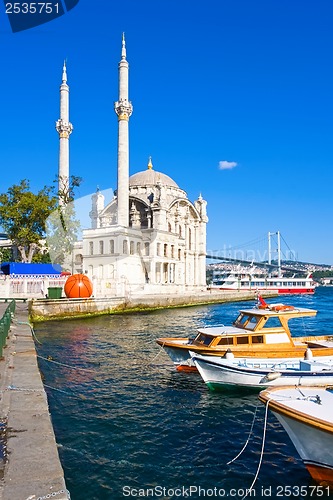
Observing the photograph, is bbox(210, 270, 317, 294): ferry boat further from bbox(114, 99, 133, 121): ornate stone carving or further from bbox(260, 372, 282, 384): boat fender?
bbox(260, 372, 282, 384): boat fender

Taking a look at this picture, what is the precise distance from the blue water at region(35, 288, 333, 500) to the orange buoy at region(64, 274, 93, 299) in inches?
709

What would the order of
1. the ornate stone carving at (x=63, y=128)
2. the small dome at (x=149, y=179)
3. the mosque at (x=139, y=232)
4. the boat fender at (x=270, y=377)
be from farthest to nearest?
the small dome at (x=149, y=179) < the ornate stone carving at (x=63, y=128) < the mosque at (x=139, y=232) < the boat fender at (x=270, y=377)

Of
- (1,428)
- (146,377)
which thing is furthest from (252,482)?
(146,377)

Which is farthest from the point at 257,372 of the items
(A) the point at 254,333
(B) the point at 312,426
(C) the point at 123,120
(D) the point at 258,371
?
(C) the point at 123,120

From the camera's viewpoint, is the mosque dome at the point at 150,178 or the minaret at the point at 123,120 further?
the mosque dome at the point at 150,178

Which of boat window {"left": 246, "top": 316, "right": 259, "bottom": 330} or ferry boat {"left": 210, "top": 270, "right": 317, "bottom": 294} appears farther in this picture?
ferry boat {"left": 210, "top": 270, "right": 317, "bottom": 294}

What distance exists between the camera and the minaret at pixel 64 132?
59.7m

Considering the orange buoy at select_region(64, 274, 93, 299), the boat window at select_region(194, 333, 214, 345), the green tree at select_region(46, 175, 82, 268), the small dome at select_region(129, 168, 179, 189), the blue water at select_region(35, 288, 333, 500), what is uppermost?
the small dome at select_region(129, 168, 179, 189)

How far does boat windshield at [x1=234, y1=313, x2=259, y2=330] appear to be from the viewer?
50.6 feet

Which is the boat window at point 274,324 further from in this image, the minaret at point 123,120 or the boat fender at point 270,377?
the minaret at point 123,120

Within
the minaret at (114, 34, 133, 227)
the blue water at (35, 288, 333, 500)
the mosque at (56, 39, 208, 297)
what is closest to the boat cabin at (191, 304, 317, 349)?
the blue water at (35, 288, 333, 500)

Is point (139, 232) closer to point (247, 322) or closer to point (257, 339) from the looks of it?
point (247, 322)

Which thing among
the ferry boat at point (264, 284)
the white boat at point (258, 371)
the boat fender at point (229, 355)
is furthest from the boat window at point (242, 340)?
the ferry boat at point (264, 284)

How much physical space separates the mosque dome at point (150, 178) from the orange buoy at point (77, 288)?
4169 centimetres
